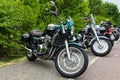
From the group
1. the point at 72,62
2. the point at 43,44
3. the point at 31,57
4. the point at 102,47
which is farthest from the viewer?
the point at 102,47

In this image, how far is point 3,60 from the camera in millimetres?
7590

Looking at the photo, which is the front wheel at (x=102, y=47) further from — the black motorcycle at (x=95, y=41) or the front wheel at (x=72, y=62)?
the front wheel at (x=72, y=62)

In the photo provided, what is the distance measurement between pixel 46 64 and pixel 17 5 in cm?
180

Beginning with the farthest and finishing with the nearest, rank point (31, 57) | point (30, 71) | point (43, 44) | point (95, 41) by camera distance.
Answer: point (95, 41), point (31, 57), point (43, 44), point (30, 71)

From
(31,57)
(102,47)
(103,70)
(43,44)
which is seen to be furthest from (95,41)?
(43,44)

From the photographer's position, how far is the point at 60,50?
6.18 metres

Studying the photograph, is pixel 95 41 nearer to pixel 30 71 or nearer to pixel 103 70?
pixel 103 70

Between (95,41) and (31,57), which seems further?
(95,41)

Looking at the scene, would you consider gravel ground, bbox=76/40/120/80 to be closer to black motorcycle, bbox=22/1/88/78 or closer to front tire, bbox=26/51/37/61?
black motorcycle, bbox=22/1/88/78

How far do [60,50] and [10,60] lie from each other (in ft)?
6.23

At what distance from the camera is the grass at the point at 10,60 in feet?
23.3

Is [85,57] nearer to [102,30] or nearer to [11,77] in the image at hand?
[11,77]

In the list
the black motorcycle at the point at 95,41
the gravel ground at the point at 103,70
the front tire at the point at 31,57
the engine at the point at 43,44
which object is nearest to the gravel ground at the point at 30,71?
the front tire at the point at 31,57

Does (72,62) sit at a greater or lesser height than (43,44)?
lesser
